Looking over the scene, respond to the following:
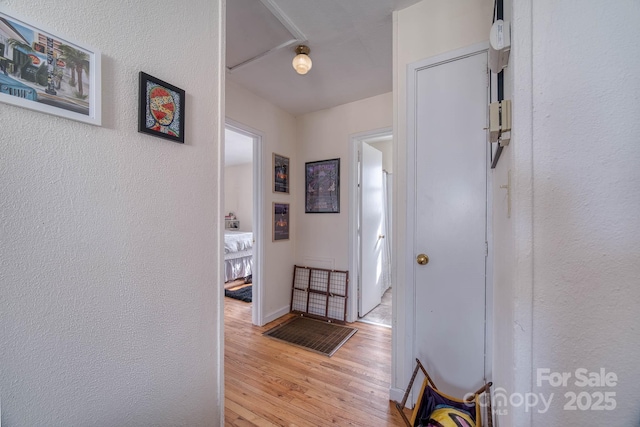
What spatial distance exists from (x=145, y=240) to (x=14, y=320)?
335mm

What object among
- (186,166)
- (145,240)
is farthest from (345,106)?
(145,240)

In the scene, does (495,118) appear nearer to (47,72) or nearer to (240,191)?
(47,72)

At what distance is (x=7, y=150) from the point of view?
60 centimetres

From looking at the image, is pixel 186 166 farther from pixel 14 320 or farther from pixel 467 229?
pixel 467 229

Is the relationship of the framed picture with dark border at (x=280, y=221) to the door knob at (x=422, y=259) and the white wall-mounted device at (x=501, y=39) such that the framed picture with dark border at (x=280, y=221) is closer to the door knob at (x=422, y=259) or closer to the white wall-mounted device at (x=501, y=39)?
the door knob at (x=422, y=259)

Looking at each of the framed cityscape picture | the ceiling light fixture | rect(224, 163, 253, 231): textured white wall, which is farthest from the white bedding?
the framed cityscape picture

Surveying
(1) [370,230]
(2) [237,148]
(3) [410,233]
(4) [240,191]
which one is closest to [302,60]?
(3) [410,233]

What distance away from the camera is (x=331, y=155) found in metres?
3.02

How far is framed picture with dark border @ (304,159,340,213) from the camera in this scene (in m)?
2.98

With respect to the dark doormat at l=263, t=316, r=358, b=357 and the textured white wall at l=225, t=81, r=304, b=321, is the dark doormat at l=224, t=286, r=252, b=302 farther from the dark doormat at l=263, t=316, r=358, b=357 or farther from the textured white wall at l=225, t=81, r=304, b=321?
the dark doormat at l=263, t=316, r=358, b=357

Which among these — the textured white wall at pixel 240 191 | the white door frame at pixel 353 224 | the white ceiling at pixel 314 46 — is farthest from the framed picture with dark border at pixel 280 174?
the textured white wall at pixel 240 191

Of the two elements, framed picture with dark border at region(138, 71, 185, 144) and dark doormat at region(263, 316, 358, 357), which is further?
dark doormat at region(263, 316, 358, 357)

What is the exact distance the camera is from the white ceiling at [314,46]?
162 cm

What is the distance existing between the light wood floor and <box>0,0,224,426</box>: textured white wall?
2.02 feet
